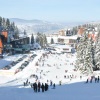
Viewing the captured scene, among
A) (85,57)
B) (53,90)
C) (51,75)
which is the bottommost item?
(51,75)

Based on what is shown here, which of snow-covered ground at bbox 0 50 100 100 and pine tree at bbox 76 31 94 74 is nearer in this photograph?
snow-covered ground at bbox 0 50 100 100

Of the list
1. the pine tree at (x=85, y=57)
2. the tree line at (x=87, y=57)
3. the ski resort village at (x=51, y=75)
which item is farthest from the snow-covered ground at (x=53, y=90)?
the tree line at (x=87, y=57)

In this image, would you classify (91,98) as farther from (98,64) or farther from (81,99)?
(98,64)

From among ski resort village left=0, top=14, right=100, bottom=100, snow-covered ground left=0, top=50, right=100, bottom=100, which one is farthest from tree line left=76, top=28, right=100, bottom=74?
snow-covered ground left=0, top=50, right=100, bottom=100

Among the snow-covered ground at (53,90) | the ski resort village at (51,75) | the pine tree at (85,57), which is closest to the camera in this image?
the snow-covered ground at (53,90)

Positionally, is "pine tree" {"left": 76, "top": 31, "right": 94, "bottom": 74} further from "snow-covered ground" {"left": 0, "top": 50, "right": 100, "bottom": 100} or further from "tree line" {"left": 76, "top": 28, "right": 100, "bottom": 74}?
"snow-covered ground" {"left": 0, "top": 50, "right": 100, "bottom": 100}

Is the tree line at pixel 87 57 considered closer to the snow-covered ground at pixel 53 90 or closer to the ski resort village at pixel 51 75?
the ski resort village at pixel 51 75

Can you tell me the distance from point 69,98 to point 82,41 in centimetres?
3978

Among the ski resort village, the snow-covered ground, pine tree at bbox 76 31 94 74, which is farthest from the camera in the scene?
pine tree at bbox 76 31 94 74

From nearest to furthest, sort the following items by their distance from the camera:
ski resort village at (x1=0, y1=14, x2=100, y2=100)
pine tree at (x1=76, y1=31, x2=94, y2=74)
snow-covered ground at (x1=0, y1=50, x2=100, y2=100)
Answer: snow-covered ground at (x1=0, y1=50, x2=100, y2=100) → ski resort village at (x1=0, y1=14, x2=100, y2=100) → pine tree at (x1=76, y1=31, x2=94, y2=74)

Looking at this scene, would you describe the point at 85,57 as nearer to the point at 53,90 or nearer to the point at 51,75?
the point at 51,75

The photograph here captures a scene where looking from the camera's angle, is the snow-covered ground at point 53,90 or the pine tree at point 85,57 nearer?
the snow-covered ground at point 53,90

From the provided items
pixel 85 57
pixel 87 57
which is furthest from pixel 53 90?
pixel 85 57

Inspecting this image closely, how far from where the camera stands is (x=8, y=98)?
23.8 meters
